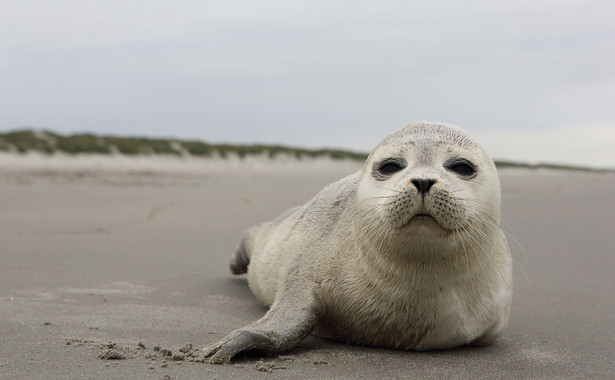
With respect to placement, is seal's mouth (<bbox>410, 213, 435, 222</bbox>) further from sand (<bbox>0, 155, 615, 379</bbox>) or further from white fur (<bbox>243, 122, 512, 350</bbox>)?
sand (<bbox>0, 155, 615, 379</bbox>)

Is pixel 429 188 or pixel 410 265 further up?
pixel 429 188

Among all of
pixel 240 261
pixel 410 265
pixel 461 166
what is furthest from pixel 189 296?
pixel 461 166

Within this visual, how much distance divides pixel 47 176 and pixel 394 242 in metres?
13.9

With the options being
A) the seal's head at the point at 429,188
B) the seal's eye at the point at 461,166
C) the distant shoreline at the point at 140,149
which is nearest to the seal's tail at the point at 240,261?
the seal's head at the point at 429,188

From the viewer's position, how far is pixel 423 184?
307cm

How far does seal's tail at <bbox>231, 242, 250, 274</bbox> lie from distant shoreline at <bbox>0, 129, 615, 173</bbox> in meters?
15.5

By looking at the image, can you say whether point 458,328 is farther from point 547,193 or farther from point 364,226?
point 547,193

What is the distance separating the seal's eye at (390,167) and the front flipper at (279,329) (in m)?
0.75

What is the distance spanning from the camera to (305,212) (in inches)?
186

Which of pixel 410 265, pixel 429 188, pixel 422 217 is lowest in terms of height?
pixel 410 265

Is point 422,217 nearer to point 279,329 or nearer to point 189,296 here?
point 279,329

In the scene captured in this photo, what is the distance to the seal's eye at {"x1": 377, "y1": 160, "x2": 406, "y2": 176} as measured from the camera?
3.50 meters

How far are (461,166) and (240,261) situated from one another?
9.22 ft

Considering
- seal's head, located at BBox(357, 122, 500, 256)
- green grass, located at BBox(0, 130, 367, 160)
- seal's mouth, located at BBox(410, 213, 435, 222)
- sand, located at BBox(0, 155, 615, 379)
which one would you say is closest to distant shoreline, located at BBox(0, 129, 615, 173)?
green grass, located at BBox(0, 130, 367, 160)
